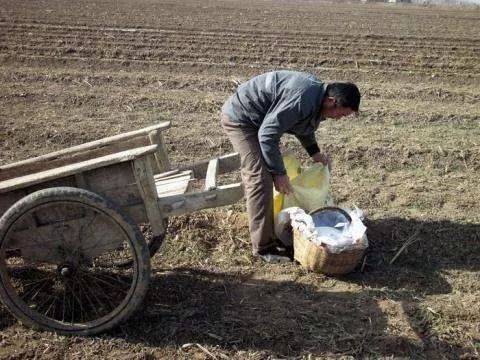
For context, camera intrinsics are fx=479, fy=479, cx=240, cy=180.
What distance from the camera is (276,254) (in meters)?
3.97

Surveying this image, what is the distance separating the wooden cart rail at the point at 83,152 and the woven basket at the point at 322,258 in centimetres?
130

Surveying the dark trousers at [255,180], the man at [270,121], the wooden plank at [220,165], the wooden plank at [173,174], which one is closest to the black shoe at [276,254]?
the man at [270,121]

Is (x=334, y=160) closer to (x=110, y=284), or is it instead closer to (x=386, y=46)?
(x=110, y=284)

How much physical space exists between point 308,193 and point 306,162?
1.78 meters

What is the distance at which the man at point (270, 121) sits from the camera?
3.33 metres

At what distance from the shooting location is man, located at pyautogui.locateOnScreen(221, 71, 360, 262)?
10.9 ft

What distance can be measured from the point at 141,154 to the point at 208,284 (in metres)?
1.30

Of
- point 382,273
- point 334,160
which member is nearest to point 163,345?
point 382,273

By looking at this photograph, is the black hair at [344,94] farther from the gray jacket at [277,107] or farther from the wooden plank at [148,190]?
the wooden plank at [148,190]

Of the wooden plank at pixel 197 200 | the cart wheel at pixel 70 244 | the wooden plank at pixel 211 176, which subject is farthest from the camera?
the wooden plank at pixel 211 176

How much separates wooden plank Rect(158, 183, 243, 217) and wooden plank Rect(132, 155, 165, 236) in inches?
2.2

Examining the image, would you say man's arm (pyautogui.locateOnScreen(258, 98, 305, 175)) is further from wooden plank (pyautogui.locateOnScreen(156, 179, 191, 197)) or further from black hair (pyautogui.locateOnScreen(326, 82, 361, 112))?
wooden plank (pyautogui.locateOnScreen(156, 179, 191, 197))

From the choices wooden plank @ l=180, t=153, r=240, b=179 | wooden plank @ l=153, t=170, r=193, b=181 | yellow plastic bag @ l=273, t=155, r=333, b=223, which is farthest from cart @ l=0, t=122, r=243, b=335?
yellow plastic bag @ l=273, t=155, r=333, b=223

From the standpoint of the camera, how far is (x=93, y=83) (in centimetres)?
923
